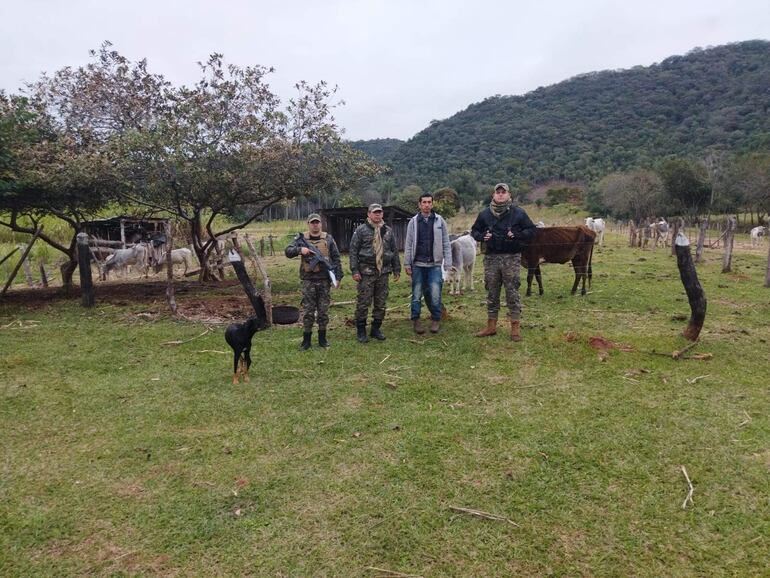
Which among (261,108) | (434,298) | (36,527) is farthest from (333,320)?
(261,108)

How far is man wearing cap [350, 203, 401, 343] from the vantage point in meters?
6.30

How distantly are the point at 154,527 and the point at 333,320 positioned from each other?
→ 537 cm

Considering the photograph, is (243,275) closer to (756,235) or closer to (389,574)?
(389,574)

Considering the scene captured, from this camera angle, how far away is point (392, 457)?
11.7ft

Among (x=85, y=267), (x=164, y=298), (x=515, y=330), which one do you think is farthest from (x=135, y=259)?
(x=515, y=330)

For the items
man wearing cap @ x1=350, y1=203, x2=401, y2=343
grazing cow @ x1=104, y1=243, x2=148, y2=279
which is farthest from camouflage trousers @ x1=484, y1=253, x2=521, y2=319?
grazing cow @ x1=104, y1=243, x2=148, y2=279

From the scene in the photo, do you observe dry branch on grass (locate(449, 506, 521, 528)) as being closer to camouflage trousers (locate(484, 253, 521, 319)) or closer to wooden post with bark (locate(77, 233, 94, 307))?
camouflage trousers (locate(484, 253, 521, 319))

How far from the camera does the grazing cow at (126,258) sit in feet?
48.5

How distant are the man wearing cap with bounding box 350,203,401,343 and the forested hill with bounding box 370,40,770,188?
165 ft

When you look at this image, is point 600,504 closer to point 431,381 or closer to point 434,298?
point 431,381

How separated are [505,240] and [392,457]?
12.1 ft

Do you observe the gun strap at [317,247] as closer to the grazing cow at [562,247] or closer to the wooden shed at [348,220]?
the grazing cow at [562,247]

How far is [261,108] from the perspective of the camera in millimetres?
11312

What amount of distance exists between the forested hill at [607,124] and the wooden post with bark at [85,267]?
49011mm
